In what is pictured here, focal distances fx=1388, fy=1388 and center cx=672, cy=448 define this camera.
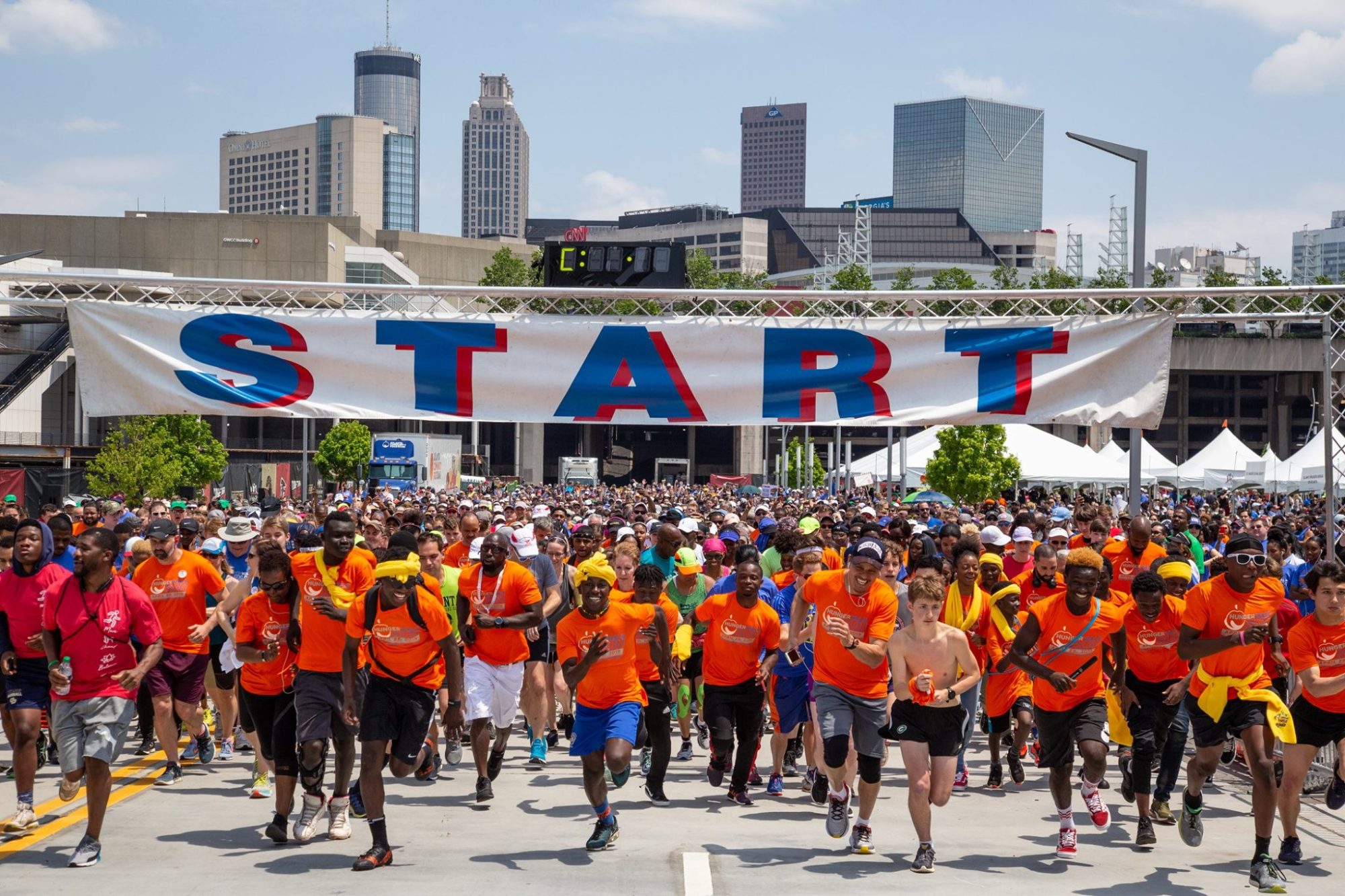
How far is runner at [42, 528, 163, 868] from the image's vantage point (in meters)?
7.74

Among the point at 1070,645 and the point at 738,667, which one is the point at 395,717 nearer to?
the point at 738,667

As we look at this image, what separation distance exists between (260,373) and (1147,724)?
337 inches

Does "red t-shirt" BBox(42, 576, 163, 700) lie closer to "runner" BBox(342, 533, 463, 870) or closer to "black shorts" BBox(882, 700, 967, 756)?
"runner" BBox(342, 533, 463, 870)

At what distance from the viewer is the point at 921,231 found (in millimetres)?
192750

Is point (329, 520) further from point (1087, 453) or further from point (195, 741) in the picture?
point (1087, 453)

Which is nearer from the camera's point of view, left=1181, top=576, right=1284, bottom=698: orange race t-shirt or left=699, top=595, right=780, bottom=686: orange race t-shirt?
left=1181, top=576, right=1284, bottom=698: orange race t-shirt

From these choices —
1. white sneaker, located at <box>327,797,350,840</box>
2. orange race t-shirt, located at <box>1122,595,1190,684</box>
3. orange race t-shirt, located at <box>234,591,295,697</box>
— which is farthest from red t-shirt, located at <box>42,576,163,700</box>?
orange race t-shirt, located at <box>1122,595,1190,684</box>

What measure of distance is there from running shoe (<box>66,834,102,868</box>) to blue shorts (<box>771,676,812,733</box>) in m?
4.54

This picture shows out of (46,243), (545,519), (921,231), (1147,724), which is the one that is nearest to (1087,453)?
(545,519)

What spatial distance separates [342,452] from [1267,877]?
68.9 meters

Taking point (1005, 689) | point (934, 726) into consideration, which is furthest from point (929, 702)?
point (1005, 689)

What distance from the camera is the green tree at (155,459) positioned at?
4897cm

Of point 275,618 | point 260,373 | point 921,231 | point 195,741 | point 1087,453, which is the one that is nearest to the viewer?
point 275,618

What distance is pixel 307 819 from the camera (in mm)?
8344
